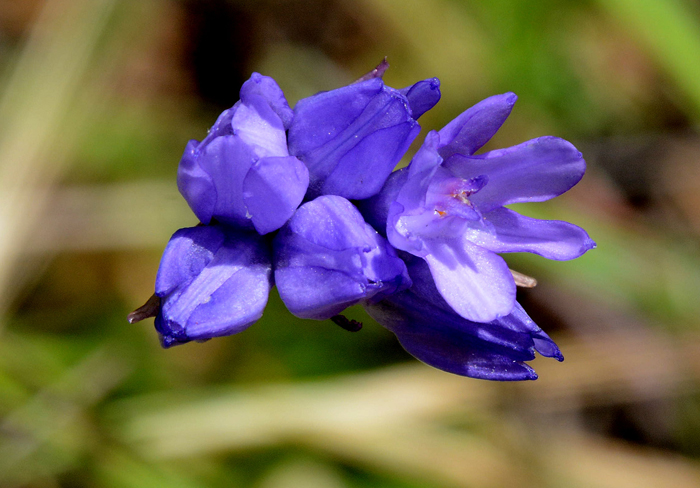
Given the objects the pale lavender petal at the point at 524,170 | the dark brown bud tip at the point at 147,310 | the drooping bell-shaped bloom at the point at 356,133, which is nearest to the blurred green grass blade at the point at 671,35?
the pale lavender petal at the point at 524,170

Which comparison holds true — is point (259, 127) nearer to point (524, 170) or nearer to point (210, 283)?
point (210, 283)

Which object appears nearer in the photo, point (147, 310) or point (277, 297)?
point (147, 310)

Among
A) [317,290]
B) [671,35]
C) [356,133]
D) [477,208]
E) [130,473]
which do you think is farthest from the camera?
[671,35]

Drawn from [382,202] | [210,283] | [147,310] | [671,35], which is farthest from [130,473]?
[671,35]

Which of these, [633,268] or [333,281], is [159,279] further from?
[633,268]

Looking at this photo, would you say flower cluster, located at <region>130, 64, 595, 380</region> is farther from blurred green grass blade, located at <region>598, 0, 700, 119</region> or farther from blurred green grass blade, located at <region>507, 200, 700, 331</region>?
blurred green grass blade, located at <region>598, 0, 700, 119</region>

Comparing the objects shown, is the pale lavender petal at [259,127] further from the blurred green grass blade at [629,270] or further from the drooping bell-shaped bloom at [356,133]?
the blurred green grass blade at [629,270]

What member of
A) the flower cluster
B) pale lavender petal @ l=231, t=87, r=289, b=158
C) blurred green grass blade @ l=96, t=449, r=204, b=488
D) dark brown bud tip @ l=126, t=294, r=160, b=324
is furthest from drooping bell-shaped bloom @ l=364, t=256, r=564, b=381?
blurred green grass blade @ l=96, t=449, r=204, b=488
